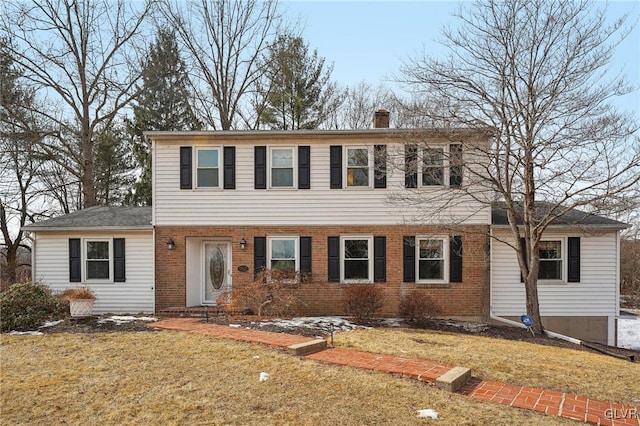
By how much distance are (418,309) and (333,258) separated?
9.19ft

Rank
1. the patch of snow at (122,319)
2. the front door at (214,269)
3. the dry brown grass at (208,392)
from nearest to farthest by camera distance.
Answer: the dry brown grass at (208,392)
the patch of snow at (122,319)
the front door at (214,269)

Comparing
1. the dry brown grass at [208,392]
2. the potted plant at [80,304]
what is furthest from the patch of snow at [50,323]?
the dry brown grass at [208,392]

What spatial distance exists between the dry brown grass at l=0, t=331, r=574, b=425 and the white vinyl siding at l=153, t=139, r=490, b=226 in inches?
227

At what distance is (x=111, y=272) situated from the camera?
13391 mm

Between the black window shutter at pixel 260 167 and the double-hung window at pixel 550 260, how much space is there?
8365 millimetres

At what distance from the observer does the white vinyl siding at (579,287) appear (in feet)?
Answer: 42.3

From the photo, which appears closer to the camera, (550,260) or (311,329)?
(311,329)

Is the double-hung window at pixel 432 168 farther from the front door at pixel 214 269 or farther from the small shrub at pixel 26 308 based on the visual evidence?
the small shrub at pixel 26 308

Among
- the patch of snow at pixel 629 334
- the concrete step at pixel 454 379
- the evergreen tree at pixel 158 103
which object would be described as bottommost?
the patch of snow at pixel 629 334

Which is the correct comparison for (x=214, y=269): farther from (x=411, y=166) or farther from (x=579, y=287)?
(x=579, y=287)

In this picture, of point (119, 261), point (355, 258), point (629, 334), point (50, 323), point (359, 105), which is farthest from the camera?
point (359, 105)

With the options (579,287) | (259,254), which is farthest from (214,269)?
(579,287)

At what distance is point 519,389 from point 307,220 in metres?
7.90

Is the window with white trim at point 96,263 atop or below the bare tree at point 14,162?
below
